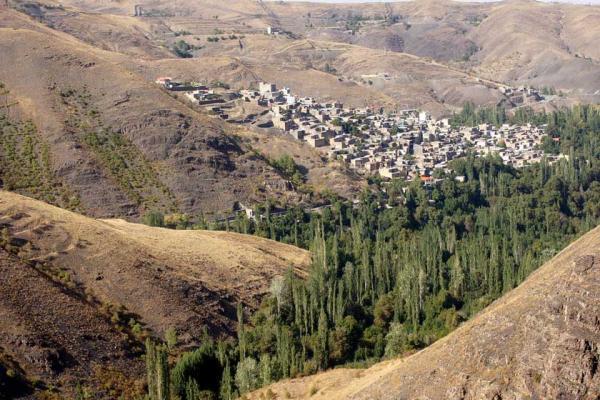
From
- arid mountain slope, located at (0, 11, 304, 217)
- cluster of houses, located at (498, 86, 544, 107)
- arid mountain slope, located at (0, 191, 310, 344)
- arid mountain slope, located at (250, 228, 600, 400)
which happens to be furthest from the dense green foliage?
cluster of houses, located at (498, 86, 544, 107)

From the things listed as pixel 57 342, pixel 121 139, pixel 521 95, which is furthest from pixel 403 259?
pixel 521 95

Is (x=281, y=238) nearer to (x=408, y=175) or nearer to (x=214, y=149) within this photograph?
(x=214, y=149)

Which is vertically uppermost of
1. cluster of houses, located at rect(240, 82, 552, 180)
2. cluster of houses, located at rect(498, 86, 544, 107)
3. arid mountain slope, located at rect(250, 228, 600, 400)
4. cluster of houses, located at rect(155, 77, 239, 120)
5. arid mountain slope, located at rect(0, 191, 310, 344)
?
arid mountain slope, located at rect(250, 228, 600, 400)

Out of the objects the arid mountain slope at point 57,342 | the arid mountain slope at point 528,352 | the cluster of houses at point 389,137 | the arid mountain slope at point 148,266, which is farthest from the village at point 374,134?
the arid mountain slope at point 528,352

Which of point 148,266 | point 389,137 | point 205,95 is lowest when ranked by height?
point 389,137

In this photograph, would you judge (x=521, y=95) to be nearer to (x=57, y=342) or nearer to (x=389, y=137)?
(x=389, y=137)

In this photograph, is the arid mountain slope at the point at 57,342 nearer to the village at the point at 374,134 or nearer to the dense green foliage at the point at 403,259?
the dense green foliage at the point at 403,259

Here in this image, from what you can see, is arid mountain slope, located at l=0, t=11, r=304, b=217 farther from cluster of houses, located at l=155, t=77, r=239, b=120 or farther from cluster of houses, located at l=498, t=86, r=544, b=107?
cluster of houses, located at l=498, t=86, r=544, b=107

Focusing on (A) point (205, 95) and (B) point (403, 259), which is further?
(A) point (205, 95)
